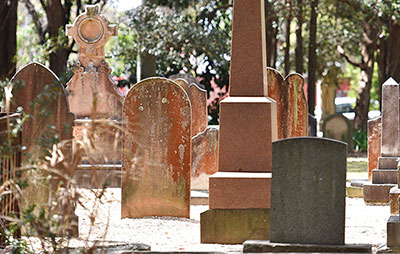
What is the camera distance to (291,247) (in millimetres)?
7039

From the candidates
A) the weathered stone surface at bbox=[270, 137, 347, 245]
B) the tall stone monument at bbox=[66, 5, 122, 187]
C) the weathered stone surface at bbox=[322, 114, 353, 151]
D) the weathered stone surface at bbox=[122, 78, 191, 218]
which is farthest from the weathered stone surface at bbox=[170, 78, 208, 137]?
the weathered stone surface at bbox=[322, 114, 353, 151]

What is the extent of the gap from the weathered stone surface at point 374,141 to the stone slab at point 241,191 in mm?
6592

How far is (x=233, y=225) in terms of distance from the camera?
9.32m

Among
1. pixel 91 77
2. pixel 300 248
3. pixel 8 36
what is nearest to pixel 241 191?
pixel 300 248

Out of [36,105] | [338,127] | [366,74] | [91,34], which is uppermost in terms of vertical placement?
[366,74]

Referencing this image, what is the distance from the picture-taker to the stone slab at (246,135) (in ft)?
31.2

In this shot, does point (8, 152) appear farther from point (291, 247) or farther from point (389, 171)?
point (389, 171)

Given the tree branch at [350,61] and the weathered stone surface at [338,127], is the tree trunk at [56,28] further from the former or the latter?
the tree branch at [350,61]

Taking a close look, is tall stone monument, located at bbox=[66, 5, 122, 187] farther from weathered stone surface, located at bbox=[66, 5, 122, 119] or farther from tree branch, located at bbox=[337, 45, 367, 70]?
tree branch, located at bbox=[337, 45, 367, 70]

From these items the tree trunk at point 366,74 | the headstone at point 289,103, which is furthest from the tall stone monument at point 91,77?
the tree trunk at point 366,74

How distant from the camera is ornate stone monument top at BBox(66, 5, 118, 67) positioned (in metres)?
16.5

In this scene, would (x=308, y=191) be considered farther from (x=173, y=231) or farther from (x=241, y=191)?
(x=173, y=231)

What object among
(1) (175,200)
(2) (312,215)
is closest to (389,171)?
(1) (175,200)

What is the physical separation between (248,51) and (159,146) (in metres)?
1.82
